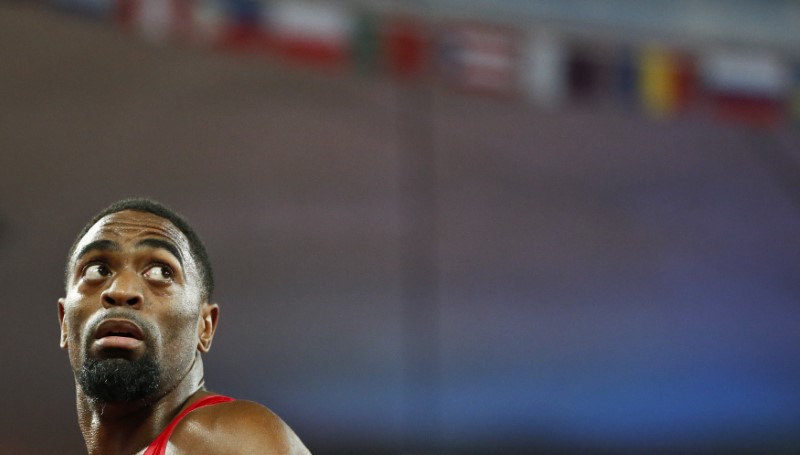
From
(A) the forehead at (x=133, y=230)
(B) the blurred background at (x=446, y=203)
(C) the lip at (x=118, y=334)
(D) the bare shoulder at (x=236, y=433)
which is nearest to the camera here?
(D) the bare shoulder at (x=236, y=433)

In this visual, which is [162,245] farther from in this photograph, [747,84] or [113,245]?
[747,84]

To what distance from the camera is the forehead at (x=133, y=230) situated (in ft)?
5.45

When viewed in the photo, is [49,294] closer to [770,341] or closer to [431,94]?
[431,94]

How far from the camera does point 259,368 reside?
6.23 m

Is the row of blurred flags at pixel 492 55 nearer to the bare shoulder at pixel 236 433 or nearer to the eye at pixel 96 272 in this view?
the eye at pixel 96 272

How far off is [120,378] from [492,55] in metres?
5.37

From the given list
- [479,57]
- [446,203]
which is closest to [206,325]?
[446,203]

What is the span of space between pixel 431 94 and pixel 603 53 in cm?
125

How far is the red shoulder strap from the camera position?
1528 mm

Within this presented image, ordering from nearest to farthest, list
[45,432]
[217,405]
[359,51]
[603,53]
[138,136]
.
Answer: [217,405] < [45,432] < [138,136] < [359,51] < [603,53]

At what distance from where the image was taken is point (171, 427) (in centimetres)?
156

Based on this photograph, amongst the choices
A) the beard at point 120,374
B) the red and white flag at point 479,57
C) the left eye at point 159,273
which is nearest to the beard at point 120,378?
the beard at point 120,374

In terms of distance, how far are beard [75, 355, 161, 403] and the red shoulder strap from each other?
61 millimetres

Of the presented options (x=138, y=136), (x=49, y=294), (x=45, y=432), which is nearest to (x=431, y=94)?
(x=138, y=136)
